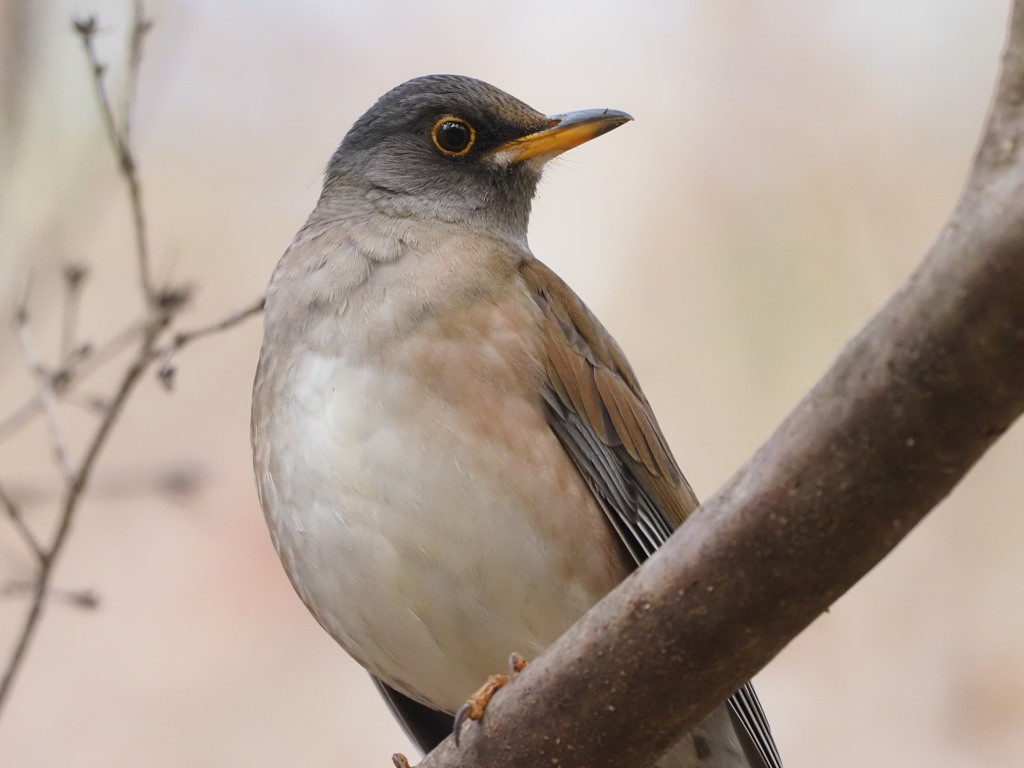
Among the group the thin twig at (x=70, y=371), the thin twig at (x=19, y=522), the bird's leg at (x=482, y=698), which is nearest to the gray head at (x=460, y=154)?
the thin twig at (x=70, y=371)

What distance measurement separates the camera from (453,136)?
174 inches

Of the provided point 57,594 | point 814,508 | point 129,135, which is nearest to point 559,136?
point 129,135

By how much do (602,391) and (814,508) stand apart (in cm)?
164

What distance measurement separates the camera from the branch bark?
6.31ft

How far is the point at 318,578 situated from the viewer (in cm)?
351

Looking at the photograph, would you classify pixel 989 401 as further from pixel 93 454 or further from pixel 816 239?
pixel 816 239

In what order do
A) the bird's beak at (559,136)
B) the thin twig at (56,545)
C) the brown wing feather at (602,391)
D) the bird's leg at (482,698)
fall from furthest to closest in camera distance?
the bird's beak at (559,136) < the brown wing feather at (602,391) < the thin twig at (56,545) < the bird's leg at (482,698)

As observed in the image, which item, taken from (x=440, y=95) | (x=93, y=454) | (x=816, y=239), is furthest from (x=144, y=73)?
(x=816, y=239)

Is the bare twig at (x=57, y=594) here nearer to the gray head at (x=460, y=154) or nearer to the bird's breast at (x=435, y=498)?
the bird's breast at (x=435, y=498)

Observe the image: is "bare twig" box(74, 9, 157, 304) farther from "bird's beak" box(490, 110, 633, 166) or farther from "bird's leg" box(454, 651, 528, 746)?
"bird's leg" box(454, 651, 528, 746)

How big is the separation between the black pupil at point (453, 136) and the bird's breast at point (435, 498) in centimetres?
102

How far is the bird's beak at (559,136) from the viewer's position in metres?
4.11

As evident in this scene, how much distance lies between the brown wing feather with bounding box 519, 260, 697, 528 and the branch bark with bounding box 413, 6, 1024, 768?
44.6 inches

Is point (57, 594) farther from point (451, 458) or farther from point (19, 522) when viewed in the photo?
point (451, 458)
